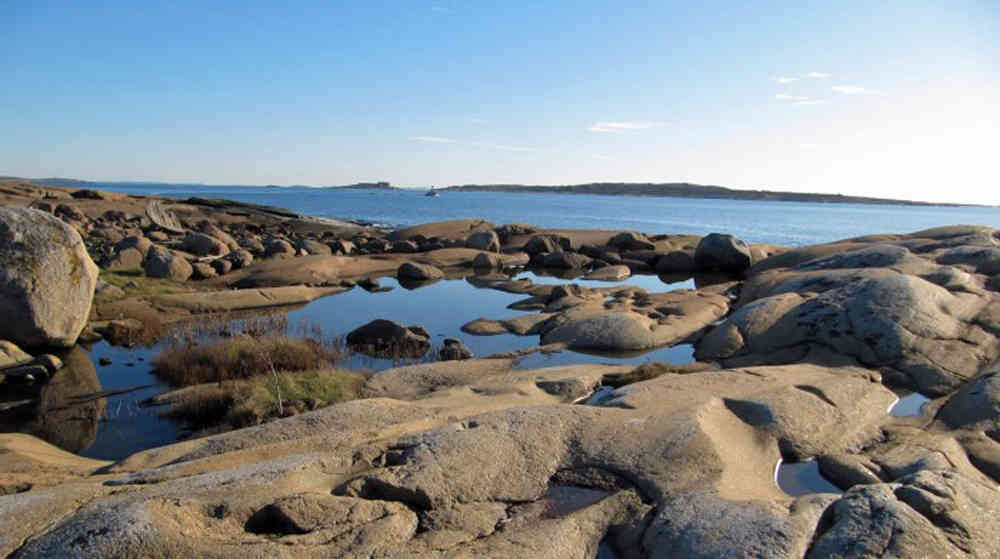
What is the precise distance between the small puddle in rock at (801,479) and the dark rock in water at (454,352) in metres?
7.39

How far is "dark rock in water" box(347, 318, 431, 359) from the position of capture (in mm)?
14125

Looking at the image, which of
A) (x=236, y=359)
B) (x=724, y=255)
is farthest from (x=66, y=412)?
(x=724, y=255)

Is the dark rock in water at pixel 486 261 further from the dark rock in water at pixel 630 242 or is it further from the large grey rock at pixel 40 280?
the large grey rock at pixel 40 280

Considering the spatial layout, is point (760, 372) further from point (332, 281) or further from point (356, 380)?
point (332, 281)

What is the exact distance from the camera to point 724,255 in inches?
1158

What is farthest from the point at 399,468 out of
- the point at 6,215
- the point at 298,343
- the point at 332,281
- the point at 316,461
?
the point at 332,281

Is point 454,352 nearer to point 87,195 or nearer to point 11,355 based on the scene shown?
point 11,355

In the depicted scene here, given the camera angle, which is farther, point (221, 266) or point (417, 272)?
point (417, 272)

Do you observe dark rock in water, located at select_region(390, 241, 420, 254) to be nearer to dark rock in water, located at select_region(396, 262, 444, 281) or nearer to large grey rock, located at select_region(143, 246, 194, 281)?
dark rock in water, located at select_region(396, 262, 444, 281)

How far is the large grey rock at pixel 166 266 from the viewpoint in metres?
22.2

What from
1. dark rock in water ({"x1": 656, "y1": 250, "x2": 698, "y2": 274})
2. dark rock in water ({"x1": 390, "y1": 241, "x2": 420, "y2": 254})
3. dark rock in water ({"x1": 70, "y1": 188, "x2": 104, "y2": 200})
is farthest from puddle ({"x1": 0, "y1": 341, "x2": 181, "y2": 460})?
dark rock in water ({"x1": 70, "y1": 188, "x2": 104, "y2": 200})

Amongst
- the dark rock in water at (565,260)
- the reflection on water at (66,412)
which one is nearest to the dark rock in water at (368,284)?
the dark rock in water at (565,260)

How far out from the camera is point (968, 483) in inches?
235

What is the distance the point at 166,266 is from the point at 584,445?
19905 millimetres
